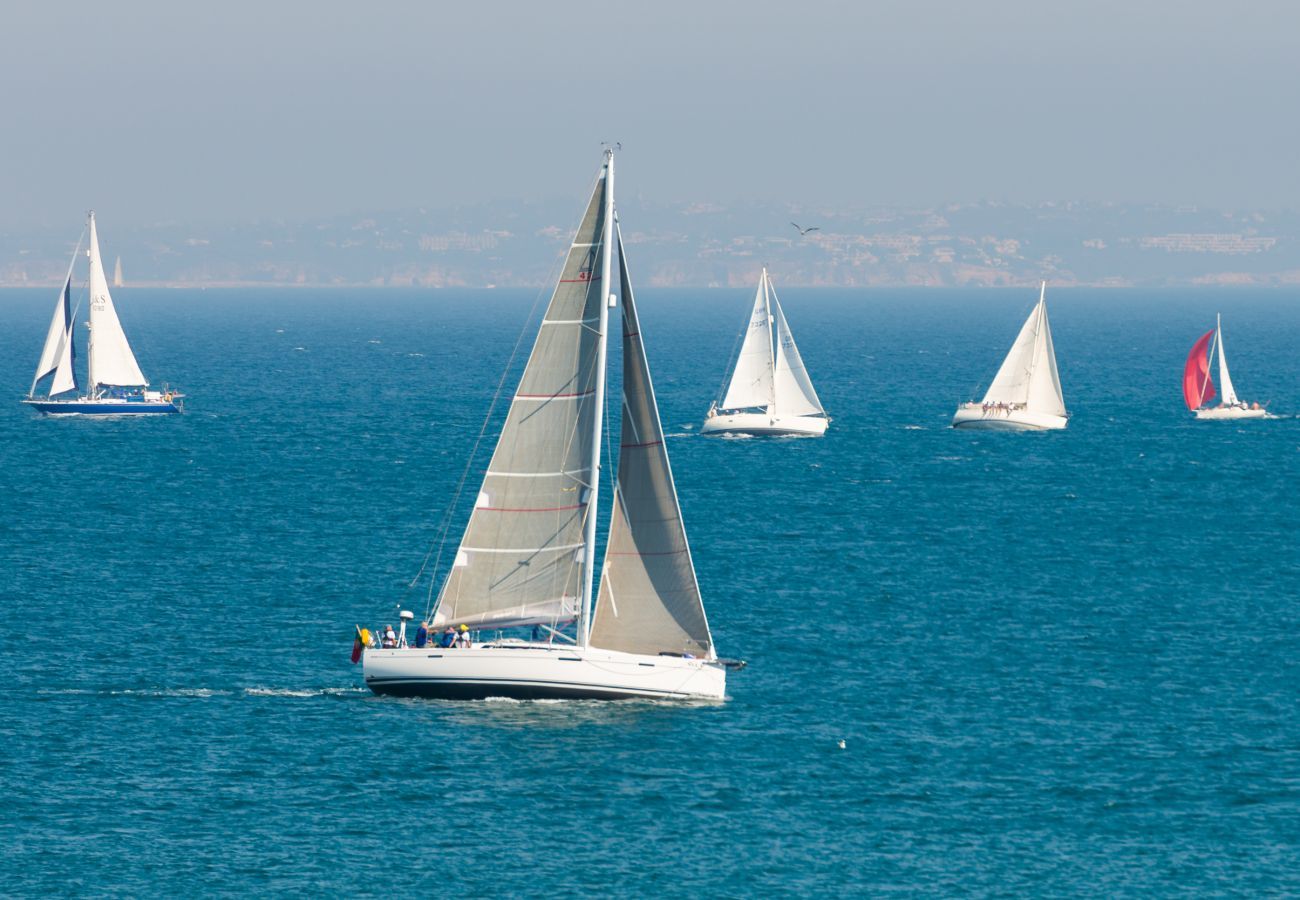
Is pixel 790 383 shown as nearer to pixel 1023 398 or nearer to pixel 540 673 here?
pixel 1023 398

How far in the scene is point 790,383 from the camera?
140 m

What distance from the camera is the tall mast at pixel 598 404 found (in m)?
58.1

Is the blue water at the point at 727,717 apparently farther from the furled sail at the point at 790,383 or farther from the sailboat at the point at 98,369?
the sailboat at the point at 98,369

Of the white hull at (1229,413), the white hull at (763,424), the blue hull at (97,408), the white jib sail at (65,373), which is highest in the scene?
the white jib sail at (65,373)

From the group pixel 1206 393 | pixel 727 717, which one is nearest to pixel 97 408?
pixel 1206 393

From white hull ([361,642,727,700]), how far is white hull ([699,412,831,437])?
263 feet

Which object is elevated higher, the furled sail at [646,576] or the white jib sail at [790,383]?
the white jib sail at [790,383]

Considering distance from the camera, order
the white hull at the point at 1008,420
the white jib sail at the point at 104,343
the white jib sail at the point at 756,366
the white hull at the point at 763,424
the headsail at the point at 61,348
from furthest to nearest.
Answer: the white jib sail at the point at 104,343, the headsail at the point at 61,348, the white hull at the point at 1008,420, the white hull at the point at 763,424, the white jib sail at the point at 756,366

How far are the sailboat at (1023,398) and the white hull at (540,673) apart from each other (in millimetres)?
88665

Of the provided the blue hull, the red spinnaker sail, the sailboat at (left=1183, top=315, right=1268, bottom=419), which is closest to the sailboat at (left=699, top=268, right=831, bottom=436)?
the red spinnaker sail

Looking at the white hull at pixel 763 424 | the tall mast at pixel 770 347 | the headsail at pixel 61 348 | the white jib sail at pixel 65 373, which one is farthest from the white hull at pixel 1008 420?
the white jib sail at pixel 65 373

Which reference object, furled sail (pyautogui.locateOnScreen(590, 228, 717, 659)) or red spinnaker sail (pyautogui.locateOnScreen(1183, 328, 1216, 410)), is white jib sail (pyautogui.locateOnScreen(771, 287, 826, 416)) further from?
furled sail (pyautogui.locateOnScreen(590, 228, 717, 659))

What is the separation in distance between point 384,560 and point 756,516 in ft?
77.9

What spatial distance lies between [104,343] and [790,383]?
184ft
